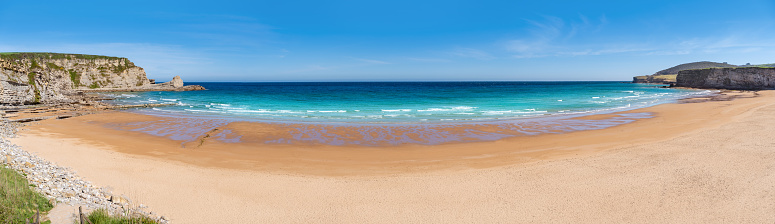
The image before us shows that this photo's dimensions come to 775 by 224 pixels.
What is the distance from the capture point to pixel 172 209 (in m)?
6.61

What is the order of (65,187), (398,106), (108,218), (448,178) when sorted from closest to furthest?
(108,218)
(65,187)
(448,178)
(398,106)

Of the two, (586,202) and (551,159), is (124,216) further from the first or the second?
(551,159)

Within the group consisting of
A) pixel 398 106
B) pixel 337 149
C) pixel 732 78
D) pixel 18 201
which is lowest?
pixel 337 149

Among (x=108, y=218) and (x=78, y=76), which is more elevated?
(x=78, y=76)

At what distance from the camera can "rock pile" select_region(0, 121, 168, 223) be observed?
6.21m

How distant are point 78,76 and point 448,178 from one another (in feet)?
295

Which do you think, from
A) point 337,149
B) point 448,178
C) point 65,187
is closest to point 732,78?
point 448,178

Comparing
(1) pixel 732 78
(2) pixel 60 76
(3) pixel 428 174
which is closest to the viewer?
(3) pixel 428 174

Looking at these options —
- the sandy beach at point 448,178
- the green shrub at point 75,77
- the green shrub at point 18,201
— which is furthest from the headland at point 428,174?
the green shrub at point 75,77

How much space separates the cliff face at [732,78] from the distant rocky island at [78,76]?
105 metres

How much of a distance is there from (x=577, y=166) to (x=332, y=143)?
9189mm

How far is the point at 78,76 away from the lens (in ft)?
224

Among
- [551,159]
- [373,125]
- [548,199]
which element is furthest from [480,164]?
[373,125]

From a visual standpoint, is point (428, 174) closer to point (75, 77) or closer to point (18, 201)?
point (18, 201)
